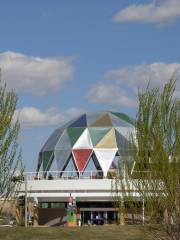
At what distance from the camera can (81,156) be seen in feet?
201

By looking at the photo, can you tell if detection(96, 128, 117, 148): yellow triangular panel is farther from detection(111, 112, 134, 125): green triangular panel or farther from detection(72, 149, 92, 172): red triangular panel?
detection(111, 112, 134, 125): green triangular panel

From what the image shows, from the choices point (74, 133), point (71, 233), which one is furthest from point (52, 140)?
point (71, 233)

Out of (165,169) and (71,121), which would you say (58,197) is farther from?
(165,169)

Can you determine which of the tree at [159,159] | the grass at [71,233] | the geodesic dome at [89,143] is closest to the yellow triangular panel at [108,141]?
the geodesic dome at [89,143]

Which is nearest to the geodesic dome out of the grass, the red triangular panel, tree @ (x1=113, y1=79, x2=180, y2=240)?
the red triangular panel

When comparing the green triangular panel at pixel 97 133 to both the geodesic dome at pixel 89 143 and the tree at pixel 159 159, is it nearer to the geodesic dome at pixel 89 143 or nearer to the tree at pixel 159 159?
the geodesic dome at pixel 89 143

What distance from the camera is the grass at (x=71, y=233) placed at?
4125 cm

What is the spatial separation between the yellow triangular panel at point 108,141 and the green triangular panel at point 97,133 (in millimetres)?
302

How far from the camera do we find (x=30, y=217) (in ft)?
198

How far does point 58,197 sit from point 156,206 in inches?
1505

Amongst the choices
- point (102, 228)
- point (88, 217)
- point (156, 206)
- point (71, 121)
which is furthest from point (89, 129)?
point (156, 206)

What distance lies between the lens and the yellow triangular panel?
60.9 meters

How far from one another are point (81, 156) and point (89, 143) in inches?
58.7

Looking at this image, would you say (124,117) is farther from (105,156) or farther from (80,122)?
(105,156)
